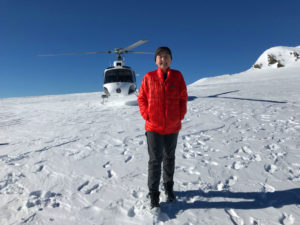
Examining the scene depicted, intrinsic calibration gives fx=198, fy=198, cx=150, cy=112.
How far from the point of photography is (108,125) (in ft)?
25.2

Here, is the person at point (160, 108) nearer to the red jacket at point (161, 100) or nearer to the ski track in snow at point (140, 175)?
the red jacket at point (161, 100)

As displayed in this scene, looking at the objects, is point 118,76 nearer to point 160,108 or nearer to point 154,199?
point 160,108

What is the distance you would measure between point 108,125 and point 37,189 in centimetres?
436

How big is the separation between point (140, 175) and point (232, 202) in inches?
65.1

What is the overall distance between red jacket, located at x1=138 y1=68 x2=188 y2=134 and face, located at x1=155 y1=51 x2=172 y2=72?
0.06m

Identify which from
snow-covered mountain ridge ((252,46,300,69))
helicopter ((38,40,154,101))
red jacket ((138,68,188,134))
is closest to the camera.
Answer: red jacket ((138,68,188,134))

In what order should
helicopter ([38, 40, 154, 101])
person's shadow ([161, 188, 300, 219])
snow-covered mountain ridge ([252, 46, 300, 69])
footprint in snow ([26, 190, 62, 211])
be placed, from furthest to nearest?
snow-covered mountain ridge ([252, 46, 300, 69]), helicopter ([38, 40, 154, 101]), footprint in snow ([26, 190, 62, 211]), person's shadow ([161, 188, 300, 219])

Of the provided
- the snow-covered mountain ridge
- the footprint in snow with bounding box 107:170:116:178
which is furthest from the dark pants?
the snow-covered mountain ridge

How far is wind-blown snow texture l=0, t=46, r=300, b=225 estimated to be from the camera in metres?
2.70

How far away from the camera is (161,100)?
8.67ft

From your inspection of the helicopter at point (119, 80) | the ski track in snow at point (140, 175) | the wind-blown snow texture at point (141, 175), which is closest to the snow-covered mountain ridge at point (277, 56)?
the helicopter at point (119, 80)

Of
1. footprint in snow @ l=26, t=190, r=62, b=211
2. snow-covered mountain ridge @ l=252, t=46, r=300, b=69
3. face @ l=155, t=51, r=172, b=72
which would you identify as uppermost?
snow-covered mountain ridge @ l=252, t=46, r=300, b=69

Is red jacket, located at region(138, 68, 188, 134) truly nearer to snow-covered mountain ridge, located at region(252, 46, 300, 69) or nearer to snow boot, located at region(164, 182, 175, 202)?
Answer: snow boot, located at region(164, 182, 175, 202)

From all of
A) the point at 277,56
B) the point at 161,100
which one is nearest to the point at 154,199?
the point at 161,100
